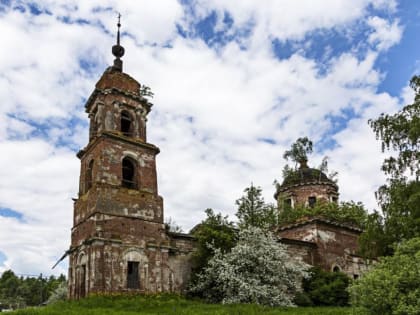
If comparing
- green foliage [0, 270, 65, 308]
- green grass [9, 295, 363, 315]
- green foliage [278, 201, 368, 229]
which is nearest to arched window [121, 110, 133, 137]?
green grass [9, 295, 363, 315]

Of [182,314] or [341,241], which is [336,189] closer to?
[341,241]

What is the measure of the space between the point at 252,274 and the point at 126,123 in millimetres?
10578

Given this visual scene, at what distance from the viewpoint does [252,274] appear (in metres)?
21.7

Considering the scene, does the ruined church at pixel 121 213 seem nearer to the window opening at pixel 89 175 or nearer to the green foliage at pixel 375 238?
the window opening at pixel 89 175

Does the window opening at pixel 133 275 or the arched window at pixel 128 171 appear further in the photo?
the arched window at pixel 128 171

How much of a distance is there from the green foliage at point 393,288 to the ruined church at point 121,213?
10.9 metres

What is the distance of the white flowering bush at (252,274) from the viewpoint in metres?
20.8

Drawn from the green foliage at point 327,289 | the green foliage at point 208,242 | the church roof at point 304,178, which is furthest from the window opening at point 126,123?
the church roof at point 304,178

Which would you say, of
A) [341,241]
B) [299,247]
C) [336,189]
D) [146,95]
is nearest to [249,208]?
[299,247]

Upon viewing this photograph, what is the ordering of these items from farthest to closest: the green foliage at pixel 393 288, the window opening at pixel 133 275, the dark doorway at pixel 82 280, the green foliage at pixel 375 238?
the dark doorway at pixel 82 280 < the window opening at pixel 133 275 < the green foliage at pixel 375 238 < the green foliage at pixel 393 288

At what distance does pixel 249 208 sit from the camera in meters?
26.0

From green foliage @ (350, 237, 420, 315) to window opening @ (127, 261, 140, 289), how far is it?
10.8 meters

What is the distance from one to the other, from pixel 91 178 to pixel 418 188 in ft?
50.7


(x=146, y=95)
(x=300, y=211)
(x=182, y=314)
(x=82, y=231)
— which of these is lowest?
(x=182, y=314)
